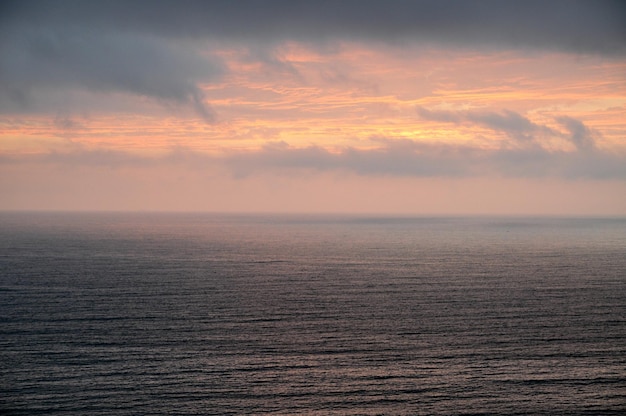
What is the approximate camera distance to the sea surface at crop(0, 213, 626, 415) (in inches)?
2050

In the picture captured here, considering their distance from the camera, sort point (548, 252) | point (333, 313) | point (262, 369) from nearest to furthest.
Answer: point (262, 369) < point (333, 313) < point (548, 252)

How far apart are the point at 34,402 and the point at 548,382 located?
146 feet

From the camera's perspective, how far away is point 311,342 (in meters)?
67.6

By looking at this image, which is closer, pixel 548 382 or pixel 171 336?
pixel 548 382

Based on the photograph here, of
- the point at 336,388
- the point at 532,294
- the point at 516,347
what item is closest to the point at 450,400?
the point at 336,388

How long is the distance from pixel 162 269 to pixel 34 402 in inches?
3051

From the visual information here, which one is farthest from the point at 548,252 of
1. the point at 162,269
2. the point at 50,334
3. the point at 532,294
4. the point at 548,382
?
the point at 50,334

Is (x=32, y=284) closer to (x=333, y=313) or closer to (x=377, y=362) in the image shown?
(x=333, y=313)

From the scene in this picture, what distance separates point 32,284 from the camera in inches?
4043

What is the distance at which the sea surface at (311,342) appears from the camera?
5206 cm

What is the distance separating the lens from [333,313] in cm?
8231

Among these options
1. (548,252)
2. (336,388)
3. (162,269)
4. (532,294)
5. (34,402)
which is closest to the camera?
(34,402)

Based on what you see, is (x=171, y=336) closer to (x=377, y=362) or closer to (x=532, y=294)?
(x=377, y=362)

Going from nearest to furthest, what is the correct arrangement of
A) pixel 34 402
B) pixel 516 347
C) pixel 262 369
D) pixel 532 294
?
pixel 34 402, pixel 262 369, pixel 516 347, pixel 532 294
